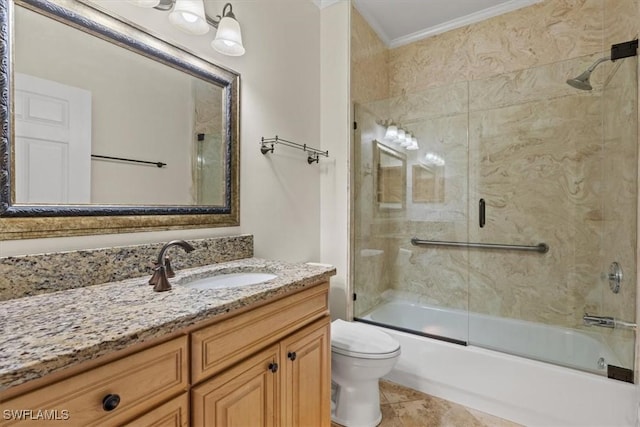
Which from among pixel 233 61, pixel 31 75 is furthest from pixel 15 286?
pixel 233 61

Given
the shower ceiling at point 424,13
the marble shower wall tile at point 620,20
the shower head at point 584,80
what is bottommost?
the shower head at point 584,80

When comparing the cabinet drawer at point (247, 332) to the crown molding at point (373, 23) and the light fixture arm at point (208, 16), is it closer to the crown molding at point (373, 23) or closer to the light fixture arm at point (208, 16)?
the light fixture arm at point (208, 16)

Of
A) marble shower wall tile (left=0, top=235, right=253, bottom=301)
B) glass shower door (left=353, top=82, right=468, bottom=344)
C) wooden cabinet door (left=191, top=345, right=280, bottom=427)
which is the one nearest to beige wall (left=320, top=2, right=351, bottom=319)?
glass shower door (left=353, top=82, right=468, bottom=344)

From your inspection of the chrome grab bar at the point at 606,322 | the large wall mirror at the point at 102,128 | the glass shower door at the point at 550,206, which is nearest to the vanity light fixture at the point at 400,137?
the glass shower door at the point at 550,206

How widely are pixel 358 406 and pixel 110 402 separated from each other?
1372 millimetres

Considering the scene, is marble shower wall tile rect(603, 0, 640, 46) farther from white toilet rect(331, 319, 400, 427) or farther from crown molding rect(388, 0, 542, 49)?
white toilet rect(331, 319, 400, 427)

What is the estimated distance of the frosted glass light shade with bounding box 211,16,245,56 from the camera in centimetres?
136

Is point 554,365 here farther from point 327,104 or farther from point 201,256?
point 327,104

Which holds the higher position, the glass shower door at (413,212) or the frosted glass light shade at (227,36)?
the frosted glass light shade at (227,36)

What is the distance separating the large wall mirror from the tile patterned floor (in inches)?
56.9

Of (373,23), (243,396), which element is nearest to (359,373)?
(243,396)

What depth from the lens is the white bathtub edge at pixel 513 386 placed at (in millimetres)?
1485
